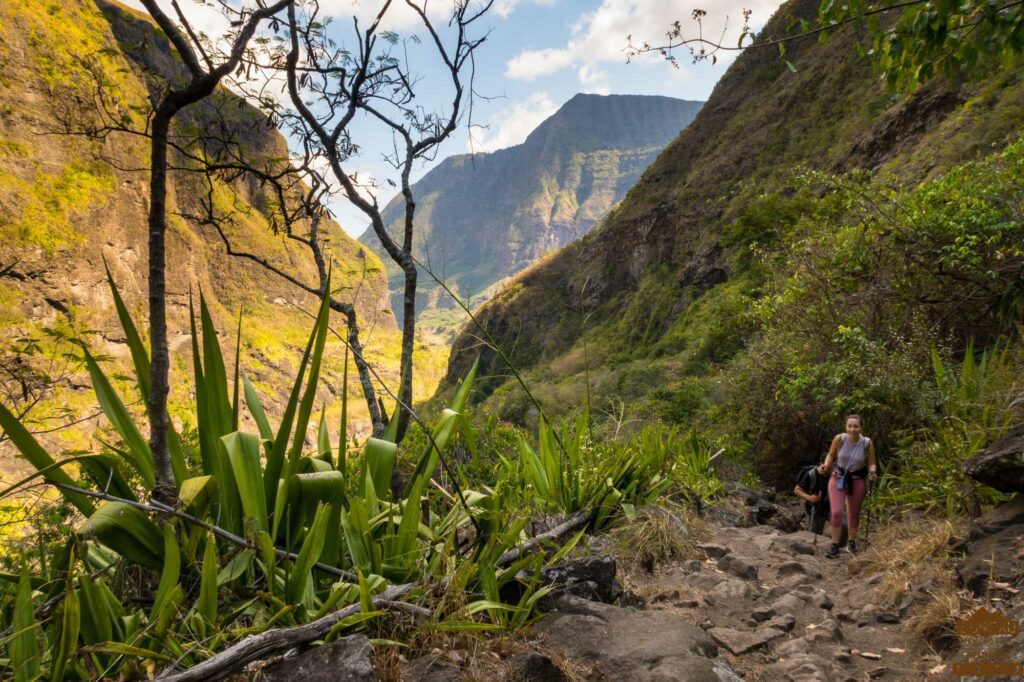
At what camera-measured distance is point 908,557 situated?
11.3 feet

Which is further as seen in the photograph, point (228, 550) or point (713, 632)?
point (713, 632)

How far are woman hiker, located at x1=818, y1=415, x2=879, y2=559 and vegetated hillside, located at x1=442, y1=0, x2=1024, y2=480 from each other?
2.14ft

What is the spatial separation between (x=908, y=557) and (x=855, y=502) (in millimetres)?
1564

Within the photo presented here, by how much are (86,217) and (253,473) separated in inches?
2953

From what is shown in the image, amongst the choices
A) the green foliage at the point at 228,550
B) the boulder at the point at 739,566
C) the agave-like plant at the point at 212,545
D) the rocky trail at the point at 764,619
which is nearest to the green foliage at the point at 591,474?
the rocky trail at the point at 764,619

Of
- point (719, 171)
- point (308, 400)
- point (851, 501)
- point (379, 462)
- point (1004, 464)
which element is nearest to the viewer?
point (308, 400)

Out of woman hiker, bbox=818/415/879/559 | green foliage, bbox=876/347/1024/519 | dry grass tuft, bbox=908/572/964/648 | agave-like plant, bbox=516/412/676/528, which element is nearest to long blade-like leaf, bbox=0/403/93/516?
agave-like plant, bbox=516/412/676/528

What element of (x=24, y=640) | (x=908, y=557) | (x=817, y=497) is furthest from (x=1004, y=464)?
(x=24, y=640)

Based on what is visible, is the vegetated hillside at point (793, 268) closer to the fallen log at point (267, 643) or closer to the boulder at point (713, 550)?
the fallen log at point (267, 643)

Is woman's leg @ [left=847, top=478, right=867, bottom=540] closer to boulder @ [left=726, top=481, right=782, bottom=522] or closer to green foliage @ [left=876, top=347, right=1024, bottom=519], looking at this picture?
green foliage @ [left=876, top=347, right=1024, bottom=519]

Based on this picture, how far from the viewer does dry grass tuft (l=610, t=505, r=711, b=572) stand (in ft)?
11.5

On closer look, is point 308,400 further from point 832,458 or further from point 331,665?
point 832,458

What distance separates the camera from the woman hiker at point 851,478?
4887 millimetres

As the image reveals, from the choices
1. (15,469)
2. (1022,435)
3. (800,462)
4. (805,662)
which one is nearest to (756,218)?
(800,462)
